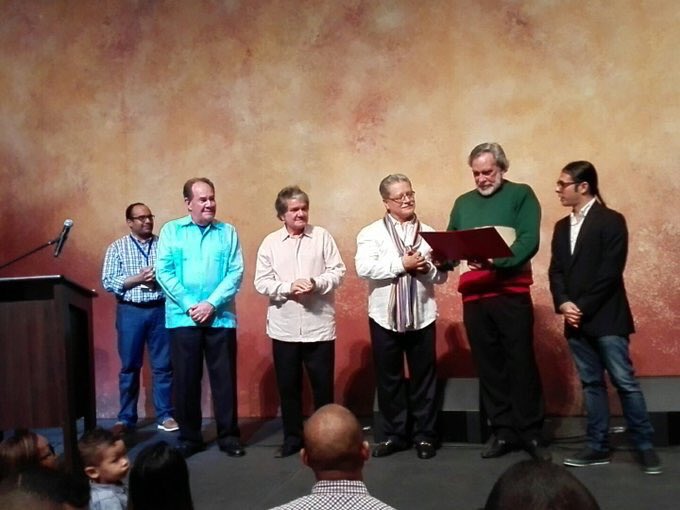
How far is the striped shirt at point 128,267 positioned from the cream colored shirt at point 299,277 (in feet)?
3.60

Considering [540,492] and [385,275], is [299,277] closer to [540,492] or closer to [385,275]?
[385,275]

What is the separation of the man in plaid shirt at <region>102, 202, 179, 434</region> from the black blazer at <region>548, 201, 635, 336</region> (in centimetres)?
266

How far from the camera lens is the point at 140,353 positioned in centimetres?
528

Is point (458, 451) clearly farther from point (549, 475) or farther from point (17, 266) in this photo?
point (17, 266)

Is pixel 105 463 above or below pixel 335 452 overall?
below

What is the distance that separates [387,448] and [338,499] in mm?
2330

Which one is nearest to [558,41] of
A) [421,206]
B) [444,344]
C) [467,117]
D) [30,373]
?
[467,117]

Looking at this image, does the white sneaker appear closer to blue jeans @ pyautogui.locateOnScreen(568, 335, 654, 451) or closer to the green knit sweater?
the green knit sweater

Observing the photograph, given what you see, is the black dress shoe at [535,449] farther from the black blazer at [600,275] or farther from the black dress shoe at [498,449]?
the black blazer at [600,275]

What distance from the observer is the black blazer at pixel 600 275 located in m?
3.72

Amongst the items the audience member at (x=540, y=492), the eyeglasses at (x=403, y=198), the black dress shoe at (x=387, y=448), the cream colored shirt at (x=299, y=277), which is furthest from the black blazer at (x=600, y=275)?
the audience member at (x=540, y=492)

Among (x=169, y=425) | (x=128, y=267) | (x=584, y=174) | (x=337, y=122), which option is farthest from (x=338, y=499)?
(x=337, y=122)

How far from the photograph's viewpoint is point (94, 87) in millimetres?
5977

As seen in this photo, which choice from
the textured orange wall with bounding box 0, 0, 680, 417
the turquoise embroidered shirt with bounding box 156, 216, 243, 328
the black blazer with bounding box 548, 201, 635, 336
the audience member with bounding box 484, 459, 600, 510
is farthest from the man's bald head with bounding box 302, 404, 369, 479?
the textured orange wall with bounding box 0, 0, 680, 417
